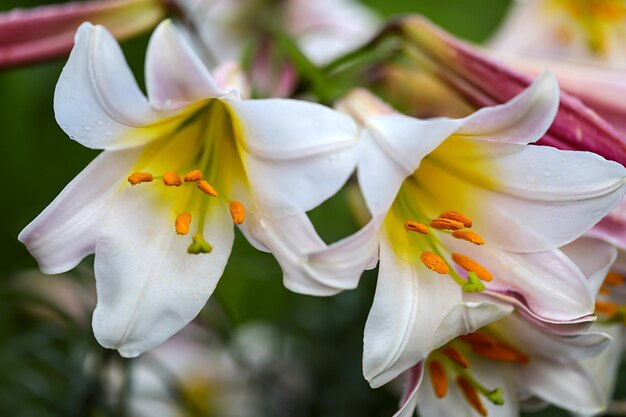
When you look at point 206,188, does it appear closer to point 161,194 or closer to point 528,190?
point 161,194

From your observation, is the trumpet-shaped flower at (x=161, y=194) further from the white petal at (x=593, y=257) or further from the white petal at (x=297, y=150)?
the white petal at (x=593, y=257)

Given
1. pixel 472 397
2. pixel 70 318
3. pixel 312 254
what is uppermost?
pixel 312 254

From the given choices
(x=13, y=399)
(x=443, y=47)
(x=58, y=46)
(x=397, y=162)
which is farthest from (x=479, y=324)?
(x=13, y=399)

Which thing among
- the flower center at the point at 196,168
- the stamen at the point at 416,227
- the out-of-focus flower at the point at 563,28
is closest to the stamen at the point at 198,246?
the flower center at the point at 196,168

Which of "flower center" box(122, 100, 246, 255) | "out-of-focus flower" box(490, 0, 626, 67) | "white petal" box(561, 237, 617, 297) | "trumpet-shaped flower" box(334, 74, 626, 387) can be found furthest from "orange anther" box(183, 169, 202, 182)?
"out-of-focus flower" box(490, 0, 626, 67)

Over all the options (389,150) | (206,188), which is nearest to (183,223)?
(206,188)

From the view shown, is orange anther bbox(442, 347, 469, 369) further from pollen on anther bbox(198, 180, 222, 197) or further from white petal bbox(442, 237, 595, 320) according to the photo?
→ pollen on anther bbox(198, 180, 222, 197)

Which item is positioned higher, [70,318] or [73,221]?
[73,221]
